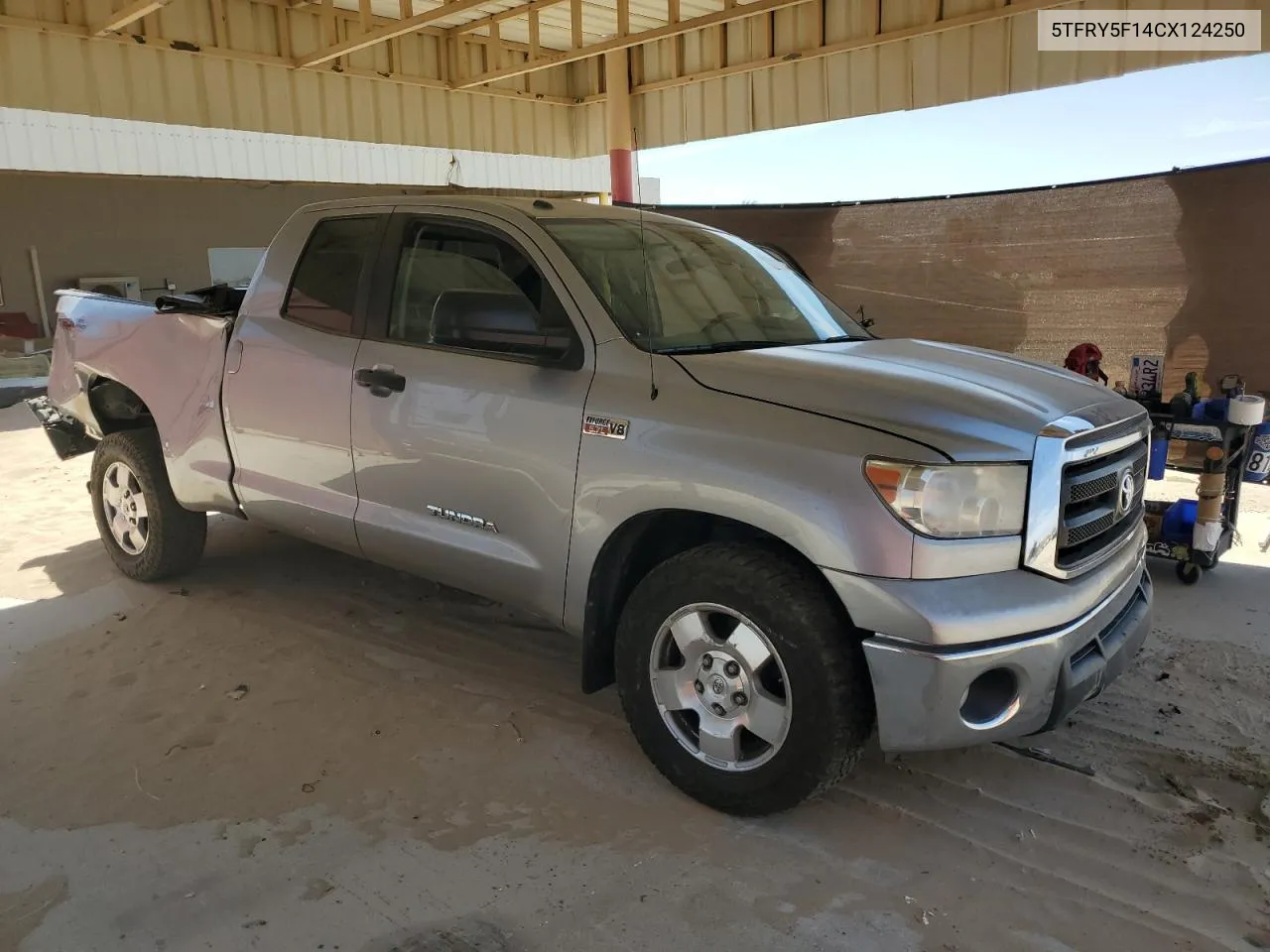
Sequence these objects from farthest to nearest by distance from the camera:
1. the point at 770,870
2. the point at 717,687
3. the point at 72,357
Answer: the point at 72,357, the point at 717,687, the point at 770,870

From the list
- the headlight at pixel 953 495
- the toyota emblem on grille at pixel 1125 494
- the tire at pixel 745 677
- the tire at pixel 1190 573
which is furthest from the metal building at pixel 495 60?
the headlight at pixel 953 495

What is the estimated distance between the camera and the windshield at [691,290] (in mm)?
3209

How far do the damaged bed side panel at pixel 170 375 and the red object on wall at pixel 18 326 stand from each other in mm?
10996

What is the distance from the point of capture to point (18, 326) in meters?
14.2

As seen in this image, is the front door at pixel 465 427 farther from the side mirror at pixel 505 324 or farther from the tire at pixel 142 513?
the tire at pixel 142 513

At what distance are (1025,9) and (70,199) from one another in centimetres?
1408

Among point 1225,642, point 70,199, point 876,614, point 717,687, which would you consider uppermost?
point 70,199

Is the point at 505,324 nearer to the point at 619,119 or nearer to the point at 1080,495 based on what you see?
the point at 1080,495

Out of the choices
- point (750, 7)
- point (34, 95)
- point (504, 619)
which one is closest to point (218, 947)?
point (504, 619)

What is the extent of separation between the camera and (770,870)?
2633 millimetres

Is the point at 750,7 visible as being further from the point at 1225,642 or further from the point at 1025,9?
the point at 1225,642

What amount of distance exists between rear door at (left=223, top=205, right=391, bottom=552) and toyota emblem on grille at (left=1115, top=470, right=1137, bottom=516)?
9.25 feet

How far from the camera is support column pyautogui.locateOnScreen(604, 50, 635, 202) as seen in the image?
1110 centimetres

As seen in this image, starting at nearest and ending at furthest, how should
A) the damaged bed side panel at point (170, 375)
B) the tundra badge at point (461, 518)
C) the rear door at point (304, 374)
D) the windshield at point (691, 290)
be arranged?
the windshield at point (691, 290), the tundra badge at point (461, 518), the rear door at point (304, 374), the damaged bed side panel at point (170, 375)
